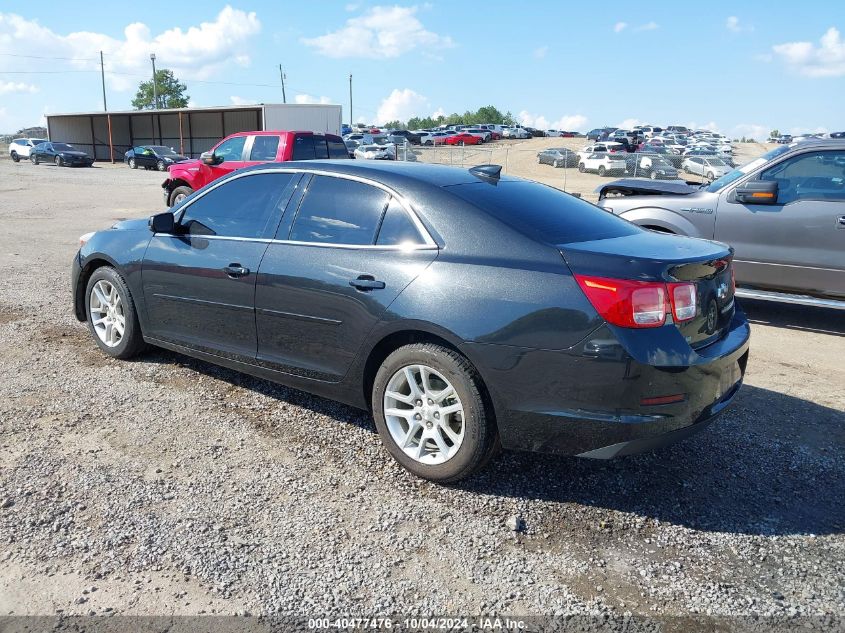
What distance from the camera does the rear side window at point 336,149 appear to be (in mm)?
15211

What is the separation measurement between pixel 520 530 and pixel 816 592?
120 centimetres

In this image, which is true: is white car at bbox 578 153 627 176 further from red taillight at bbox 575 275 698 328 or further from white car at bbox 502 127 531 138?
white car at bbox 502 127 531 138

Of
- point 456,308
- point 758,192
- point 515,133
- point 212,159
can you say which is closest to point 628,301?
point 456,308

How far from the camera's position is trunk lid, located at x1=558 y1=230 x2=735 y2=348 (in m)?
3.17

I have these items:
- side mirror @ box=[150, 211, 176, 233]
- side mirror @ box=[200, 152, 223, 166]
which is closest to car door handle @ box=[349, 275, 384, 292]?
side mirror @ box=[150, 211, 176, 233]

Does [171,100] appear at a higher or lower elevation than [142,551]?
higher

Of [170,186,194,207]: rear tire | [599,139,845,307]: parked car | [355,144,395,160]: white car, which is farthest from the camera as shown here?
[355,144,395,160]: white car

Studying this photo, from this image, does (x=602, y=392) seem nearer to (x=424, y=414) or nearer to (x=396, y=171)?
(x=424, y=414)

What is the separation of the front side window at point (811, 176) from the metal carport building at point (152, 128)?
98.6 ft

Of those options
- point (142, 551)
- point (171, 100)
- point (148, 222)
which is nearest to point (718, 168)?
point (148, 222)

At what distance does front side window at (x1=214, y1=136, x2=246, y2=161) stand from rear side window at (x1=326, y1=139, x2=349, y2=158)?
6.02 feet

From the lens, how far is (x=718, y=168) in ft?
99.8

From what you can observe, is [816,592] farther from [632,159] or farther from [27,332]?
[632,159]

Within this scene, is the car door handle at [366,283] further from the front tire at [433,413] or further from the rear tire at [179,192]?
the rear tire at [179,192]
